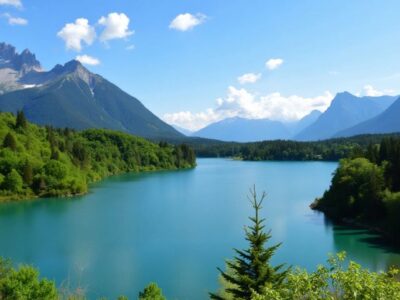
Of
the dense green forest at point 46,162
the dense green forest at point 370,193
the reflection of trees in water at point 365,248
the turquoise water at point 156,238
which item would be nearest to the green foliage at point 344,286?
the turquoise water at point 156,238

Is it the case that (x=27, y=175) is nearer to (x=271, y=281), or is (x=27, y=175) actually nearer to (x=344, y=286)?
(x=271, y=281)

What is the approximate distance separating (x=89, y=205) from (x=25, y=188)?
50.1 ft

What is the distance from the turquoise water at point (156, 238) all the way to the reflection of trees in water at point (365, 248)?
→ 3.2 inches

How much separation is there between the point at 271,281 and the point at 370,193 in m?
37.1

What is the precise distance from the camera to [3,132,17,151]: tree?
263 feet

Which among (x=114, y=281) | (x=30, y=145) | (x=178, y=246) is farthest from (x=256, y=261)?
(x=30, y=145)

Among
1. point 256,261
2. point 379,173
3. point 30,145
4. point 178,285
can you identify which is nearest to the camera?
point 256,261

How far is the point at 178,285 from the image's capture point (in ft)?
95.1

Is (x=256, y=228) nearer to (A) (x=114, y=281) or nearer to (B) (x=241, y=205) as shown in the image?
(A) (x=114, y=281)

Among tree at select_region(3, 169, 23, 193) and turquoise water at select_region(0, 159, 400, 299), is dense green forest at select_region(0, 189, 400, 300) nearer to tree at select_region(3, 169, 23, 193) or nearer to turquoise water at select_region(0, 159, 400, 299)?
turquoise water at select_region(0, 159, 400, 299)

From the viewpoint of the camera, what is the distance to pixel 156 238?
144ft

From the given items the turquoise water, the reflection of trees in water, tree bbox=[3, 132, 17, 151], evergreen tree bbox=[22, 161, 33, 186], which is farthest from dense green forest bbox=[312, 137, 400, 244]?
tree bbox=[3, 132, 17, 151]

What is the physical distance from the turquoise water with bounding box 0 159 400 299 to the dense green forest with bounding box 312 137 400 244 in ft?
8.20

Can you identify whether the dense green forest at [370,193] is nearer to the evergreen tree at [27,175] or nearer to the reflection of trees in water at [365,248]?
the reflection of trees in water at [365,248]
